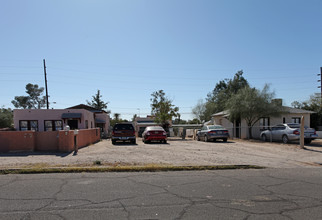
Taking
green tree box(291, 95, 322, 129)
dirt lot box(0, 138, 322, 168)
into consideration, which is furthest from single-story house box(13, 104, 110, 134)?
green tree box(291, 95, 322, 129)

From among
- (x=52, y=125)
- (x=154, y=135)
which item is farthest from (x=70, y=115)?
(x=154, y=135)

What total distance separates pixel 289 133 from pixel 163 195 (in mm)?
14986

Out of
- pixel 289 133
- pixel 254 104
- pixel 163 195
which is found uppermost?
→ pixel 254 104

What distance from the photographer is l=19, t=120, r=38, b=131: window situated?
80.8ft

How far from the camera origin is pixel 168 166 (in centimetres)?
833

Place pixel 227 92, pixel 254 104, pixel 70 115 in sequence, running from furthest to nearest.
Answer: pixel 227 92, pixel 70 115, pixel 254 104

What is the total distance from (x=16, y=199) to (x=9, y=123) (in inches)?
1981

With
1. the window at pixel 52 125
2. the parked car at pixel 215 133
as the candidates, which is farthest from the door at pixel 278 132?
the window at pixel 52 125

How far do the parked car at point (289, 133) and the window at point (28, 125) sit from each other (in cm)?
2204

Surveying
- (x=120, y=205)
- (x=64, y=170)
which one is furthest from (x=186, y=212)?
(x=64, y=170)

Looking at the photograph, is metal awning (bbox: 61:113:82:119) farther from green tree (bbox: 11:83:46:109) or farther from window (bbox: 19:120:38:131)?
green tree (bbox: 11:83:46:109)

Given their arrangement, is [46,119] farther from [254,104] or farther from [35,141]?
[254,104]

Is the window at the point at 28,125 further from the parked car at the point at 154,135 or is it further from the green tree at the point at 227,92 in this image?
the green tree at the point at 227,92

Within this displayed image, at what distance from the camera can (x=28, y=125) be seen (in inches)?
977
